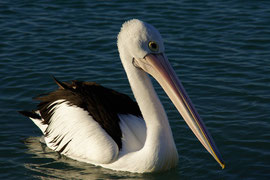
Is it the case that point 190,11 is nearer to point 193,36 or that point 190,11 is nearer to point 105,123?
point 193,36

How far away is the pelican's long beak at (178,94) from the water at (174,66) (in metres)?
0.70

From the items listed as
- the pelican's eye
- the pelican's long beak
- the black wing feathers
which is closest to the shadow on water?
the black wing feathers

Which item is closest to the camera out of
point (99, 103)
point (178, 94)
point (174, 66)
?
point (178, 94)

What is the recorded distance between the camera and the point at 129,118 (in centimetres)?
602

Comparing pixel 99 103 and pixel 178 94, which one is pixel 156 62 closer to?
pixel 178 94

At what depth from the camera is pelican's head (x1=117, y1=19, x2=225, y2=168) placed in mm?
5223

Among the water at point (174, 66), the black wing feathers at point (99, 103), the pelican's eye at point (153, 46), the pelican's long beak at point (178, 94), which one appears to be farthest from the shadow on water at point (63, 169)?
the pelican's eye at point (153, 46)

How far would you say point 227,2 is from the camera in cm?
1075

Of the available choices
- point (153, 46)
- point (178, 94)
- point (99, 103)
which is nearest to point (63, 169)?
point (99, 103)

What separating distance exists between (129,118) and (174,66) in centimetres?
256

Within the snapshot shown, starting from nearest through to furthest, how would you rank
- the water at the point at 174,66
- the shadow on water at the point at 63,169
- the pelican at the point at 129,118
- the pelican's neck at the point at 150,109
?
the pelican at the point at 129,118, the pelican's neck at the point at 150,109, the shadow on water at the point at 63,169, the water at the point at 174,66

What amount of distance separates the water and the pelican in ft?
0.62

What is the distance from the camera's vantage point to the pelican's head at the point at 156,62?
522 cm

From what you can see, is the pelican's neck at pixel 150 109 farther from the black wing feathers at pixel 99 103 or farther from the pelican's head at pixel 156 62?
the black wing feathers at pixel 99 103
